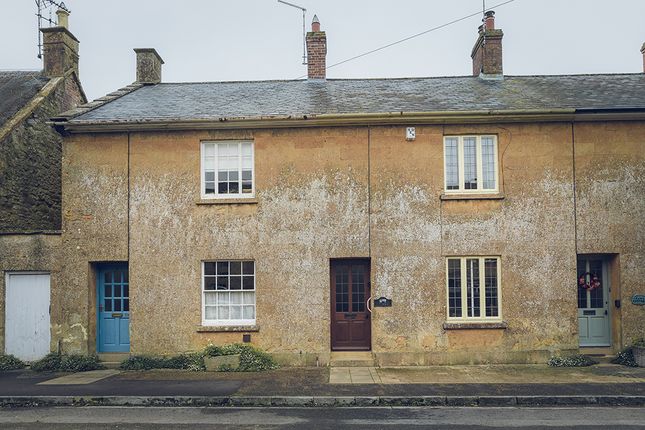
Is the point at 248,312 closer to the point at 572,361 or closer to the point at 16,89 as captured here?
the point at 572,361

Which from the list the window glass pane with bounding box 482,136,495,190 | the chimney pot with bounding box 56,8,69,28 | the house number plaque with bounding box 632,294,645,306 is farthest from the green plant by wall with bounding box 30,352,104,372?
the house number plaque with bounding box 632,294,645,306

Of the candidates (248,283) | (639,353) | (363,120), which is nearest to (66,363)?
(248,283)

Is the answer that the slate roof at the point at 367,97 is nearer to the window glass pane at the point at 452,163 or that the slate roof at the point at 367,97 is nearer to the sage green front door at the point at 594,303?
the window glass pane at the point at 452,163

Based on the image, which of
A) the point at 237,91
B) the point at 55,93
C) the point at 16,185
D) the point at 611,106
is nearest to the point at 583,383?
the point at 611,106

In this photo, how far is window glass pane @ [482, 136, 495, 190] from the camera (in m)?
13.6

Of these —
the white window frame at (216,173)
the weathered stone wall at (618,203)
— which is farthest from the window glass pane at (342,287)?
the weathered stone wall at (618,203)

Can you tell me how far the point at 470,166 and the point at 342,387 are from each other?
6.51m

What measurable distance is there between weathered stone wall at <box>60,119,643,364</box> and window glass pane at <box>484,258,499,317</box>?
0.23 m

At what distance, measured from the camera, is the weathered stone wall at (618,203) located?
13.2m

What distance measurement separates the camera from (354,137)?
13.6m

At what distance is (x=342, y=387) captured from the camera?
1073 centimetres

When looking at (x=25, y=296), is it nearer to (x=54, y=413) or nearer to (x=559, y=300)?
(x=54, y=413)

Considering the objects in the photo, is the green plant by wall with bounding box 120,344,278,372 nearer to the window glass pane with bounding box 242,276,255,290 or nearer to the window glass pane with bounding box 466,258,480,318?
the window glass pane with bounding box 242,276,255,290

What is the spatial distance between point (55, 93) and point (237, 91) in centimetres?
629
